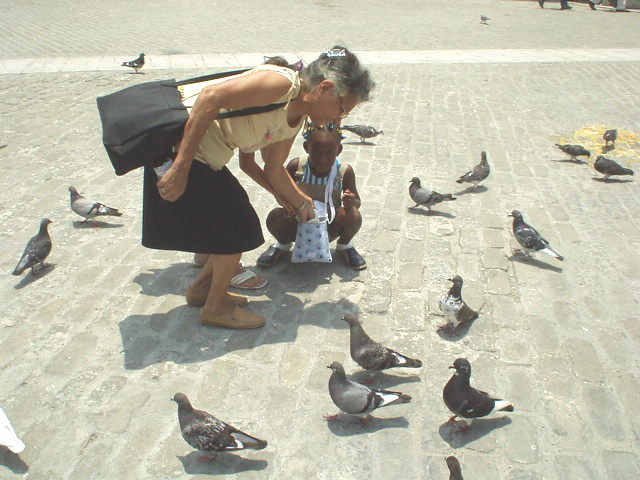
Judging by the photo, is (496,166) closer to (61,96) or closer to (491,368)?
(491,368)

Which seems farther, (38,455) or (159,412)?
(159,412)

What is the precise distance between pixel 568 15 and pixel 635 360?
870 inches

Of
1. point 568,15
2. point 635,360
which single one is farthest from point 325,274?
point 568,15

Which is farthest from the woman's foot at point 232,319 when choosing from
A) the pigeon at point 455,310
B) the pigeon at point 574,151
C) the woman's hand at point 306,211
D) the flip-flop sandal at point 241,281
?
the pigeon at point 574,151

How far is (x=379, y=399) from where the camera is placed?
3434mm

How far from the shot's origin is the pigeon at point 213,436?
10.2 feet

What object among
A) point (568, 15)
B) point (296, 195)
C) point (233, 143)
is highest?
point (233, 143)

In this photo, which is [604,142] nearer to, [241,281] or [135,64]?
[241,281]

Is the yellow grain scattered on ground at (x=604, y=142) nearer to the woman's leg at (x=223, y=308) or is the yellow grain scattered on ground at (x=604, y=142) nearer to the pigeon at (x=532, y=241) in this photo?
the pigeon at (x=532, y=241)

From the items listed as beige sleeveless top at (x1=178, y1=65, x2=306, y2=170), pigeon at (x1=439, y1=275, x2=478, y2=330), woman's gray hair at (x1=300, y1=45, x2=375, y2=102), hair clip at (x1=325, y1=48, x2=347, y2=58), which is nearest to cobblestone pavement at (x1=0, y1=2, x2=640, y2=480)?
pigeon at (x1=439, y1=275, x2=478, y2=330)

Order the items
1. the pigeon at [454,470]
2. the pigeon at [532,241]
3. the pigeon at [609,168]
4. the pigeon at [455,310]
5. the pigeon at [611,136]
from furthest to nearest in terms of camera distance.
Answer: the pigeon at [611,136] < the pigeon at [609,168] < the pigeon at [532,241] < the pigeon at [455,310] < the pigeon at [454,470]

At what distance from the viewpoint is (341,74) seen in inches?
139

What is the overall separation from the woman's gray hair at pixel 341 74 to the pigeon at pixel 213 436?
2.03m

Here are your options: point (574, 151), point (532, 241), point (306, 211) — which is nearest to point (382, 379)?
point (306, 211)
